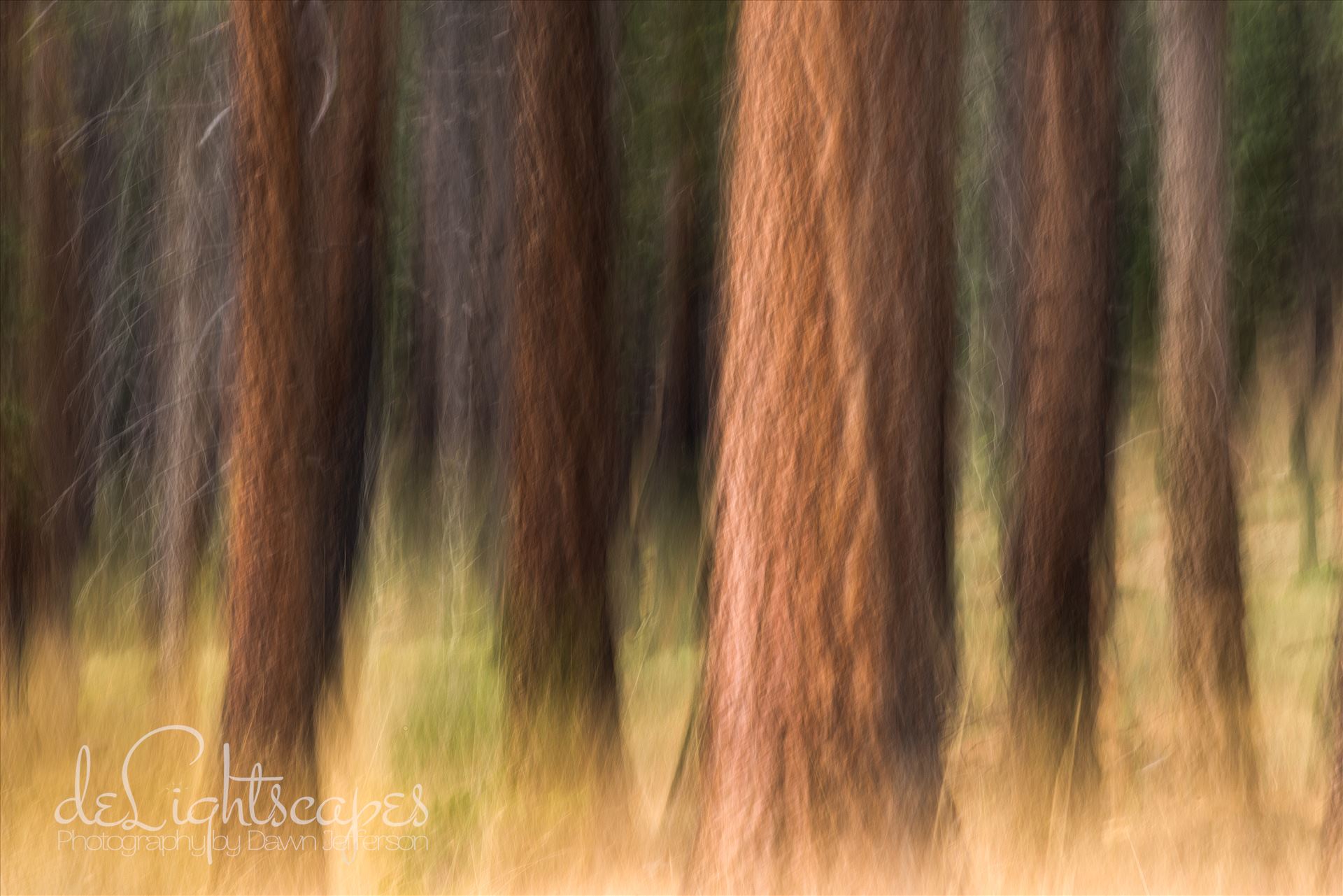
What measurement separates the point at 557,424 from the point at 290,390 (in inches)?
19.0

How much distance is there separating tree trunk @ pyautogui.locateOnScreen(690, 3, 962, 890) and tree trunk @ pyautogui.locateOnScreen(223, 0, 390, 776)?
72 cm

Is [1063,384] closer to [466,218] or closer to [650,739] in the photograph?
[650,739]

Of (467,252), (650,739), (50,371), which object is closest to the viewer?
(650,739)

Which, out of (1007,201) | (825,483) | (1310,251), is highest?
(1007,201)

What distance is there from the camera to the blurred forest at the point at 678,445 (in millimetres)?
2230

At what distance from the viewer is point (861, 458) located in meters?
2.20

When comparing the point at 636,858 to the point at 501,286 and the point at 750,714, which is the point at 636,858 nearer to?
the point at 750,714

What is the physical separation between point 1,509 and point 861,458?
1643 millimetres

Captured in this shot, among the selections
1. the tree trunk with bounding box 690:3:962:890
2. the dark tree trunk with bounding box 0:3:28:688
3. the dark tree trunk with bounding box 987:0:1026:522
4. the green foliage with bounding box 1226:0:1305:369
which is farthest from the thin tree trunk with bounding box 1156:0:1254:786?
the dark tree trunk with bounding box 0:3:28:688

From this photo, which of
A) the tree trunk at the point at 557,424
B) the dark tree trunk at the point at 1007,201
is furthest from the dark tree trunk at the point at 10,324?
the dark tree trunk at the point at 1007,201

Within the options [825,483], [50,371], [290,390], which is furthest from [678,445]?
[50,371]

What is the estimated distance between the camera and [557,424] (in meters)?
2.44

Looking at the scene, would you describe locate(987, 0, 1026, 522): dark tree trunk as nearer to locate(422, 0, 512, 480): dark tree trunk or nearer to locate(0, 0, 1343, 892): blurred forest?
locate(0, 0, 1343, 892): blurred forest

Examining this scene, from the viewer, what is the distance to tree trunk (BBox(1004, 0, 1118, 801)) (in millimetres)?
2404
